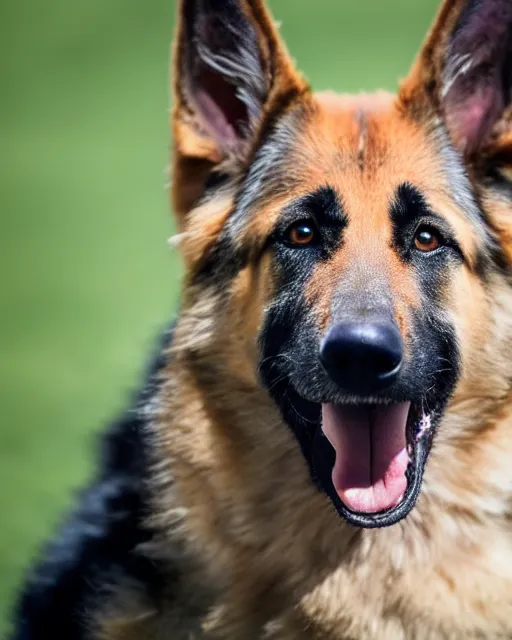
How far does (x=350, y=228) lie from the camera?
11.1ft

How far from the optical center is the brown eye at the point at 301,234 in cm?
347

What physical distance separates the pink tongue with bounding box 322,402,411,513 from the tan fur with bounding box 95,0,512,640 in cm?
22

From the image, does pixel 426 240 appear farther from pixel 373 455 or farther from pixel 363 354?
pixel 373 455

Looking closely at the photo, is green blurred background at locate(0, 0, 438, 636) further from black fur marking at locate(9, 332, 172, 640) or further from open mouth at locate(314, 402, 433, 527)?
open mouth at locate(314, 402, 433, 527)

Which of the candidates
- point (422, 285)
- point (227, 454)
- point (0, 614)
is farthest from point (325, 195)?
point (0, 614)

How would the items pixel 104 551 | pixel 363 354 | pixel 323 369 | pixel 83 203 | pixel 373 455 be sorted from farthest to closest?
pixel 83 203 → pixel 104 551 → pixel 373 455 → pixel 323 369 → pixel 363 354

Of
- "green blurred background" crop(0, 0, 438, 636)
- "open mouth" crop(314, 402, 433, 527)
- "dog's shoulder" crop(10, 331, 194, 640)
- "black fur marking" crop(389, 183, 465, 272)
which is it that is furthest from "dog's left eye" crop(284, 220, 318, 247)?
"green blurred background" crop(0, 0, 438, 636)

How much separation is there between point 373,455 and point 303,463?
327 mm

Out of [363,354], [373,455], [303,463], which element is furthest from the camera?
[303,463]

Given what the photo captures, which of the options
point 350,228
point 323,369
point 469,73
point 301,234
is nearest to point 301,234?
point 301,234

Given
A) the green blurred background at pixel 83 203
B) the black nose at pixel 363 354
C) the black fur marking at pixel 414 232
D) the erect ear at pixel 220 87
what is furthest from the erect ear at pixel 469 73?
the green blurred background at pixel 83 203

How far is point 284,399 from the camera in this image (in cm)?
348

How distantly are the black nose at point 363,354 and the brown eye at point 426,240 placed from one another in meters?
0.40

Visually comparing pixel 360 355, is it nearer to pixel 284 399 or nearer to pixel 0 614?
pixel 284 399
